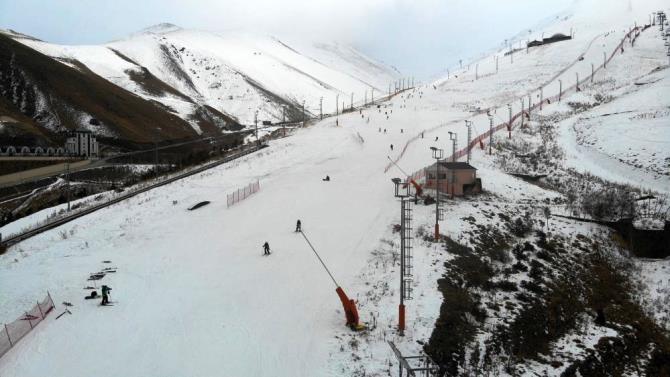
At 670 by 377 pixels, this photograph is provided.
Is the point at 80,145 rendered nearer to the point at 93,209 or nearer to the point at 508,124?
the point at 93,209

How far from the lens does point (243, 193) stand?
40844 millimetres


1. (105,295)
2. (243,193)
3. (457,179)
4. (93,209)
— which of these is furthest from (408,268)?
(93,209)

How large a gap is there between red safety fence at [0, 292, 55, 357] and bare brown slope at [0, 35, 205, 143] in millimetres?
81751

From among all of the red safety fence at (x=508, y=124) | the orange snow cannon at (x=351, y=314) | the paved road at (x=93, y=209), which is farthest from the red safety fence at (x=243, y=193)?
the orange snow cannon at (x=351, y=314)

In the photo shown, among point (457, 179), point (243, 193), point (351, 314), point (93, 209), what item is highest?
point (457, 179)

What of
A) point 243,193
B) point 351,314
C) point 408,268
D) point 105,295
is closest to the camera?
point 351,314

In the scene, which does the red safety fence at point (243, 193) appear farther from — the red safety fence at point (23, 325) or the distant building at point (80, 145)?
the distant building at point (80, 145)

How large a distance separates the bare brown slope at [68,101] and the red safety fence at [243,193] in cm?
6225

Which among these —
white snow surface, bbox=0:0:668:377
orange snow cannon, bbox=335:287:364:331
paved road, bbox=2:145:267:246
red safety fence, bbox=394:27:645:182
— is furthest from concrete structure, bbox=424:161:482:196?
paved road, bbox=2:145:267:246

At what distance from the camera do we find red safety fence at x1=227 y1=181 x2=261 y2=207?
3912 centimetres

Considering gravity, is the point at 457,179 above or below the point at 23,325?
above

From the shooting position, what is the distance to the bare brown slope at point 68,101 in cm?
9844

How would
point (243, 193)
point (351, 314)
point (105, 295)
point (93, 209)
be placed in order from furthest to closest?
point (243, 193), point (93, 209), point (105, 295), point (351, 314)

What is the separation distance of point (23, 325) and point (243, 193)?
903 inches
